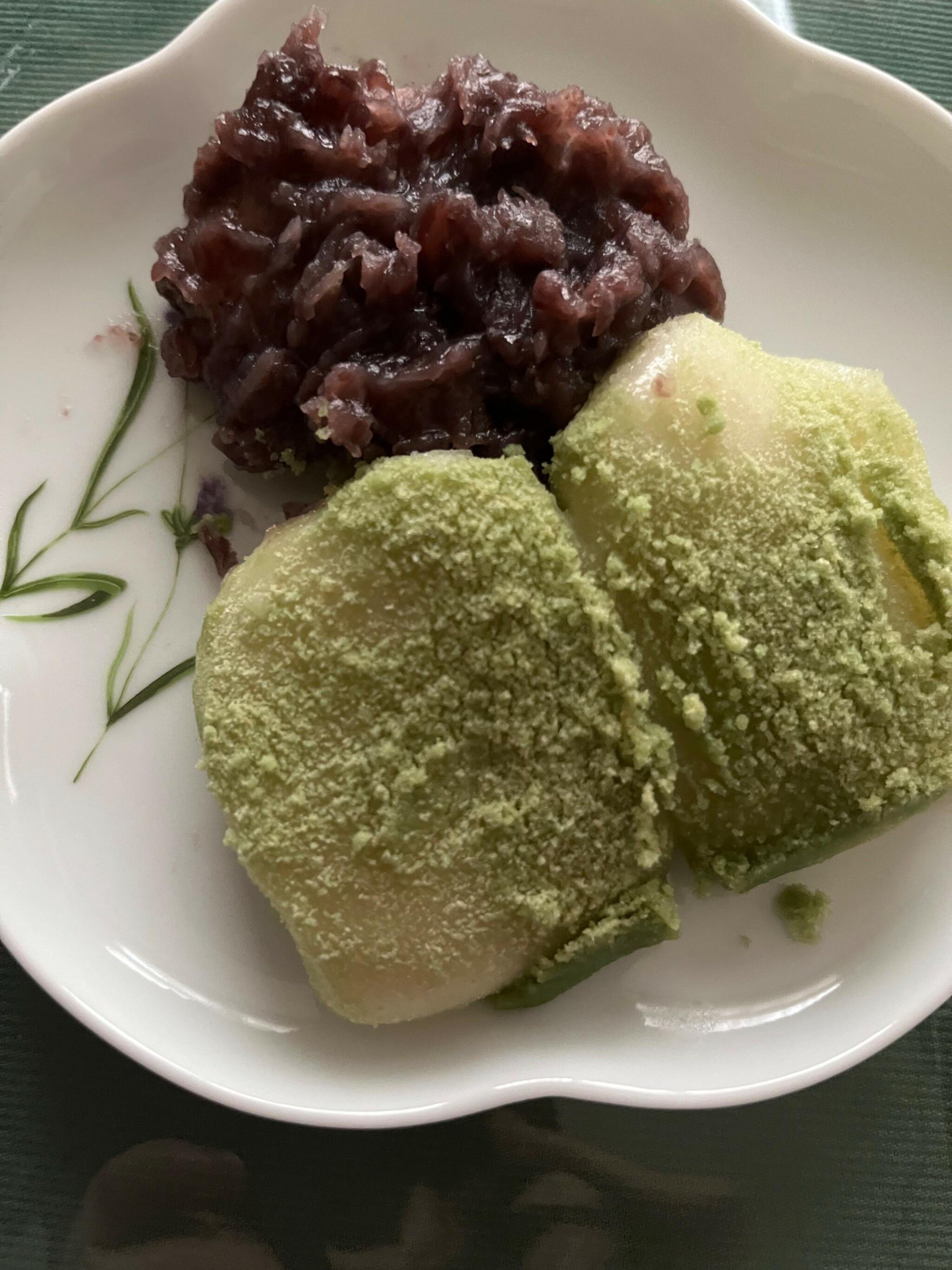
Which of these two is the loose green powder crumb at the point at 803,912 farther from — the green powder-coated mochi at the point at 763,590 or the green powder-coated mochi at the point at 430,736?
the green powder-coated mochi at the point at 430,736

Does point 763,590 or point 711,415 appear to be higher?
point 711,415

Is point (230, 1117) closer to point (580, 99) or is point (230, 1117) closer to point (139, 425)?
point (139, 425)

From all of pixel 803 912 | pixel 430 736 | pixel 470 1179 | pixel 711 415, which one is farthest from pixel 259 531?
pixel 470 1179

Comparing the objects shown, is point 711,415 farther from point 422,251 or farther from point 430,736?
point 430,736

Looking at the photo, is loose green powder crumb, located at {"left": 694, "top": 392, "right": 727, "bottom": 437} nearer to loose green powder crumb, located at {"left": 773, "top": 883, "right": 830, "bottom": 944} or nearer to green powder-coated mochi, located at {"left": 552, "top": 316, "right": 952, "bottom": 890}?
green powder-coated mochi, located at {"left": 552, "top": 316, "right": 952, "bottom": 890}

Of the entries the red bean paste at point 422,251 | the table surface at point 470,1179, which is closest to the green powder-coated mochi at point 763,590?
the red bean paste at point 422,251
